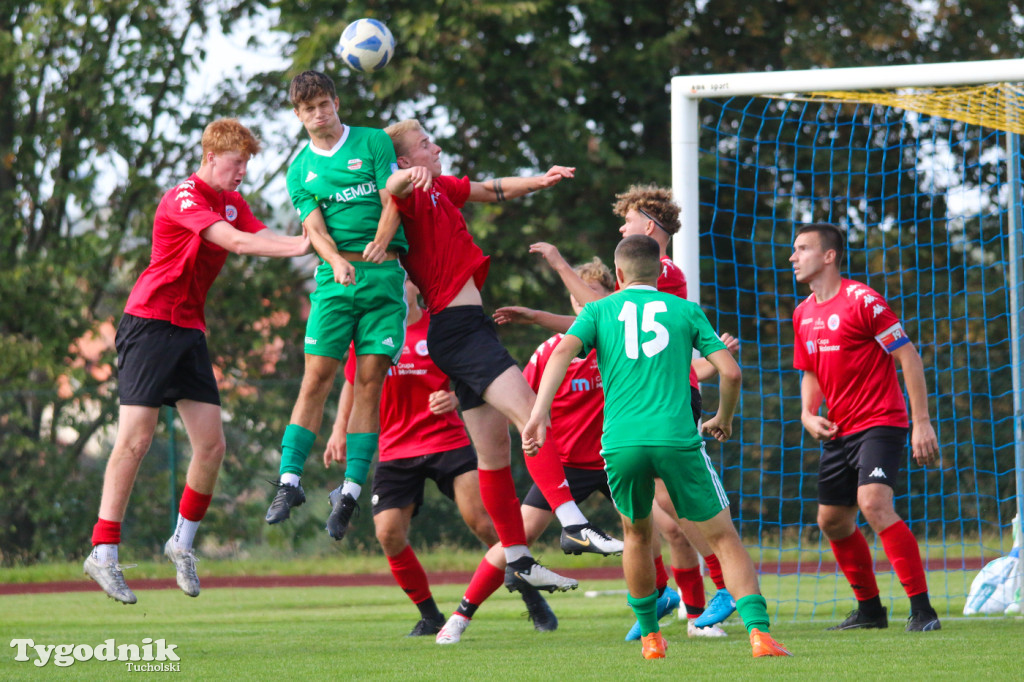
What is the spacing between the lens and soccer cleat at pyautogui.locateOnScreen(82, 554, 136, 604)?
19.5 feet

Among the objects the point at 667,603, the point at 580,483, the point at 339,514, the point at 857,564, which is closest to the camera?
the point at 339,514

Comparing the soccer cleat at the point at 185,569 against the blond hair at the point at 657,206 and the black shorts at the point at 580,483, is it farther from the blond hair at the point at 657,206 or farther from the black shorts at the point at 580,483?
the blond hair at the point at 657,206

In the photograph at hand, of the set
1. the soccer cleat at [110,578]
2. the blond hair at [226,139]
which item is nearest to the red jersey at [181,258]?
the blond hair at [226,139]

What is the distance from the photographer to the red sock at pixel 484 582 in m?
6.74

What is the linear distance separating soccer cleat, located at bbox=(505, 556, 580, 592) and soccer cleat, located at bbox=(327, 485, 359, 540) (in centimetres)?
90

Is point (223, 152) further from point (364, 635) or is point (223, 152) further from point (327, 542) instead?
point (327, 542)

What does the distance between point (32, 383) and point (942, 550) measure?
1148cm

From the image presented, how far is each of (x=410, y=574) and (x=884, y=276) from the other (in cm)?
947

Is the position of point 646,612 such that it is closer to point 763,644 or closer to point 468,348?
point 763,644

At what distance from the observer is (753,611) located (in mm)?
5223

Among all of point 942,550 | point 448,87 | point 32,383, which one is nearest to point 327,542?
point 32,383

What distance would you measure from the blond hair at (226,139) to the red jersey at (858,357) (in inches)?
135

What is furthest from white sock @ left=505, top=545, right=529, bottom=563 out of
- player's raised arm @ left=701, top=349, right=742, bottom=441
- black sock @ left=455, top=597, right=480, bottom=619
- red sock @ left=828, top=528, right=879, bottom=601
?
red sock @ left=828, top=528, right=879, bottom=601

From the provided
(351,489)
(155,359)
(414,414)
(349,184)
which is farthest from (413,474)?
(349,184)
